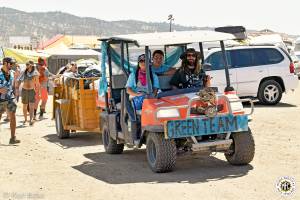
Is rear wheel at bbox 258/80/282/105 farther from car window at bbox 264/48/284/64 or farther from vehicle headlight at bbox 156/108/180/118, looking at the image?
vehicle headlight at bbox 156/108/180/118

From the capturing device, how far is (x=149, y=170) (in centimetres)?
1040

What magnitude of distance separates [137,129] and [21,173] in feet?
6.19

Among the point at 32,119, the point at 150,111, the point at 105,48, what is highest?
the point at 105,48

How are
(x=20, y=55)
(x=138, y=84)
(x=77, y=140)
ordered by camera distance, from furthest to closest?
(x=20, y=55) → (x=77, y=140) → (x=138, y=84)

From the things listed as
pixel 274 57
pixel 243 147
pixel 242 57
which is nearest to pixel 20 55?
pixel 242 57

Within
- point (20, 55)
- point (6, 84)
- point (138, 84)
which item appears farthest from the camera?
point (20, 55)

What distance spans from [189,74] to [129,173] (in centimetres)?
178

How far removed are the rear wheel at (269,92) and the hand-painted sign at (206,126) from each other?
11.0m

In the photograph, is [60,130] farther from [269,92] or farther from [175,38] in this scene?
[269,92]

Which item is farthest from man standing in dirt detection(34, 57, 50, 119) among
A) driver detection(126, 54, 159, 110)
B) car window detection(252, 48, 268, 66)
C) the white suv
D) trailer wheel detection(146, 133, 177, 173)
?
trailer wheel detection(146, 133, 177, 173)

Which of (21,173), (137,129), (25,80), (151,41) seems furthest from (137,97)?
(25,80)

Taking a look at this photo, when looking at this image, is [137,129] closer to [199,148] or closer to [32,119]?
[199,148]

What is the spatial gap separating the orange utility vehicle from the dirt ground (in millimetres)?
299

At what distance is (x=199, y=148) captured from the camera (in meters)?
9.85
